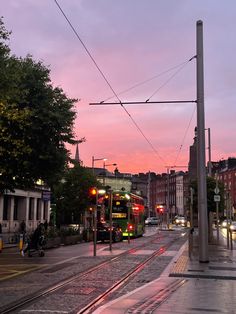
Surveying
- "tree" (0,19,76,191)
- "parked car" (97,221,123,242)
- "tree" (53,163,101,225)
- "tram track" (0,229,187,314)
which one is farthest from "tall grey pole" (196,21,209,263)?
"tree" (53,163,101,225)

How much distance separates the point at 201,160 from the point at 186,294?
8755mm

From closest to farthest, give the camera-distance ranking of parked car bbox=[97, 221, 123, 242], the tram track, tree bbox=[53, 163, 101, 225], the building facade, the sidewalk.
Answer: the sidewalk < the tram track < parked car bbox=[97, 221, 123, 242] < the building facade < tree bbox=[53, 163, 101, 225]

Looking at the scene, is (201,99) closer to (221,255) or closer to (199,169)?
(199,169)

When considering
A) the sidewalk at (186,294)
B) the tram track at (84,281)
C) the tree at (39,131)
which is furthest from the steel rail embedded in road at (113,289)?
the tree at (39,131)

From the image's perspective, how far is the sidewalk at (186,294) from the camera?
10.5m

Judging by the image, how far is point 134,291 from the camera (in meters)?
13.1

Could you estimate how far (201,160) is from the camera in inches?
811

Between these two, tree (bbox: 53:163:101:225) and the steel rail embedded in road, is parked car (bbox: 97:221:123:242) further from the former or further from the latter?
tree (bbox: 53:163:101:225)

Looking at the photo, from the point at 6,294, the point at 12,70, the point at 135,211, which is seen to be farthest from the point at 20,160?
the point at 135,211

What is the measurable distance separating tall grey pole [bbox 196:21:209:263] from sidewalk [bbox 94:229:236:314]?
1640 mm

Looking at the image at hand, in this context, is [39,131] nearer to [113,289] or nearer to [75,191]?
[113,289]

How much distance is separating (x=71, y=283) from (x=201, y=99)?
9.59m

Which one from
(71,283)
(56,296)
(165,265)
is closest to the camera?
(56,296)

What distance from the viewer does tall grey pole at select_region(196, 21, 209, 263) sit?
20.2 meters
